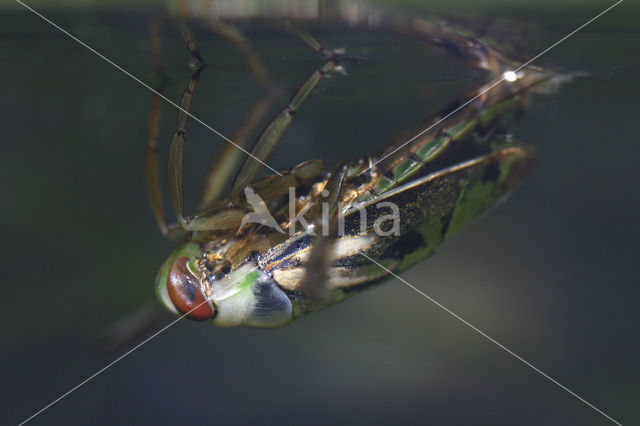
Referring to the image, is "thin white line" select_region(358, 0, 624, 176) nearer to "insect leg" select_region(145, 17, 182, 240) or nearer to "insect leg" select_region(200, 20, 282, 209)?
"insect leg" select_region(200, 20, 282, 209)

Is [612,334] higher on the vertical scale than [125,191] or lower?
lower

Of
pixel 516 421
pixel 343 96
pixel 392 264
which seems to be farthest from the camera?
→ pixel 343 96

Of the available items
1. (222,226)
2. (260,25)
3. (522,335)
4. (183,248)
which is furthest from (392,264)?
(522,335)

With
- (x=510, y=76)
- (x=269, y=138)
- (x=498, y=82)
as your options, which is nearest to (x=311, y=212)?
(x=269, y=138)

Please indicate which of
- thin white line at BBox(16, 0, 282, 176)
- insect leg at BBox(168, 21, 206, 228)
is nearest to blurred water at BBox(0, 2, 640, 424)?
thin white line at BBox(16, 0, 282, 176)

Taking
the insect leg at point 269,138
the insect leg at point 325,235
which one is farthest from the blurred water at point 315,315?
the insect leg at point 325,235

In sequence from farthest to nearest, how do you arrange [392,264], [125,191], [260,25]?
[125,191] < [260,25] < [392,264]

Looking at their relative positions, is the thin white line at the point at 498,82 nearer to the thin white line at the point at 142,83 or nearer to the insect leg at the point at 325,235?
the insect leg at the point at 325,235

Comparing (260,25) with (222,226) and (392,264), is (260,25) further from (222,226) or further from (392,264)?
(392,264)

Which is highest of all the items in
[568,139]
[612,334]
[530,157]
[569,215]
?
[530,157]
